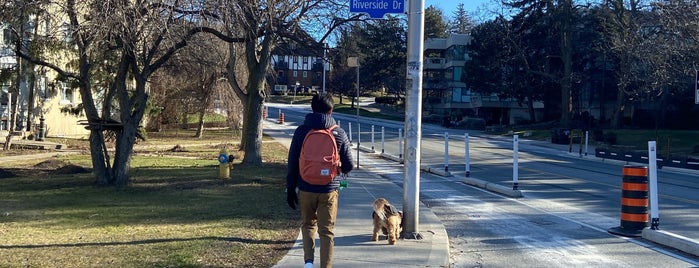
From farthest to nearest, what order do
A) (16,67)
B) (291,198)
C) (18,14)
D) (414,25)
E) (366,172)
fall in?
1. (16,67)
2. (366,172)
3. (18,14)
4. (414,25)
5. (291,198)

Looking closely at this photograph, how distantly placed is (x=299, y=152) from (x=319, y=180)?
0.33 meters

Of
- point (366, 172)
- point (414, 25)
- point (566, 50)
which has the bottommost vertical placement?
point (366, 172)

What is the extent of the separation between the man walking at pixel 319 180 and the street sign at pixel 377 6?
7.79 ft

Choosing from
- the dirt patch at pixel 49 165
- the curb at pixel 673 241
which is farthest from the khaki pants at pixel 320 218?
the dirt patch at pixel 49 165

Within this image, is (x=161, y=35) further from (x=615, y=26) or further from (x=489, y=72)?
(x=489, y=72)

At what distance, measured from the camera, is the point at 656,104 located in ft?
168

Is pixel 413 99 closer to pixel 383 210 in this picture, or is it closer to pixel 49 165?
pixel 383 210

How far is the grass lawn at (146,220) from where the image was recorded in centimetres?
723

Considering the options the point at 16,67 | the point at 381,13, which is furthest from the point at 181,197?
the point at 16,67

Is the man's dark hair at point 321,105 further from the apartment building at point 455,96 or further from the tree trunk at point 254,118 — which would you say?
the apartment building at point 455,96

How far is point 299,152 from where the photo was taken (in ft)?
19.9

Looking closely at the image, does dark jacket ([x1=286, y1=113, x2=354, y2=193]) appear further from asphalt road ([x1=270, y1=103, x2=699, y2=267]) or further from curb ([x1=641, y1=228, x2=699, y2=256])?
curb ([x1=641, y1=228, x2=699, y2=256])

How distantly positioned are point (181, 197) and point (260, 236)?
4.67 meters

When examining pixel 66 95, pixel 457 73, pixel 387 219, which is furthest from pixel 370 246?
pixel 457 73
